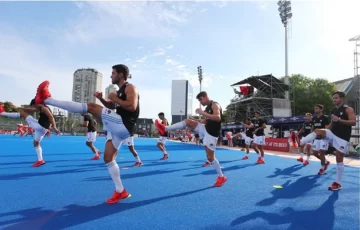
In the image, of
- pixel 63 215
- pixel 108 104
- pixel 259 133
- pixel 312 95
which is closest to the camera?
pixel 63 215

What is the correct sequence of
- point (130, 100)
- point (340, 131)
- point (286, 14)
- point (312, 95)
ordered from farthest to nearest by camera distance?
point (312, 95)
point (286, 14)
point (340, 131)
point (130, 100)

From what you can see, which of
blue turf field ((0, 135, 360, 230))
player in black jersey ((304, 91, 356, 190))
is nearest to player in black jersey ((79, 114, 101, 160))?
blue turf field ((0, 135, 360, 230))

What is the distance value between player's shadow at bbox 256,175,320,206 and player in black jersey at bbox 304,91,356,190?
53cm

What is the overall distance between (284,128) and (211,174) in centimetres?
2104

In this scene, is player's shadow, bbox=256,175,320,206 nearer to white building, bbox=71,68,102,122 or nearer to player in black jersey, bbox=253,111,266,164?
player in black jersey, bbox=253,111,266,164

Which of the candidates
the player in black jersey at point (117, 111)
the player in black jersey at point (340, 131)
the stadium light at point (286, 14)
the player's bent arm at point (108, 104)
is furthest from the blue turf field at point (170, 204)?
the stadium light at point (286, 14)

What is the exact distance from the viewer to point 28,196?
3.93 meters

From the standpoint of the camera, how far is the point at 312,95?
150 ft

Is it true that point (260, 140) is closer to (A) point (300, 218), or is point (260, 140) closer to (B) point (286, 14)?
(A) point (300, 218)

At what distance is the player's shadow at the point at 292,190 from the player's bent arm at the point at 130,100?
2.62 m

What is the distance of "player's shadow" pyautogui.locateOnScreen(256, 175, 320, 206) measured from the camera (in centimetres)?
420

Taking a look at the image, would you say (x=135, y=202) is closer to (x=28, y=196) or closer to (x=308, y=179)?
(x=28, y=196)

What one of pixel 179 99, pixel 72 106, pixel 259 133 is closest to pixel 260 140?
pixel 259 133

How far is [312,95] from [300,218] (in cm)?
4878
